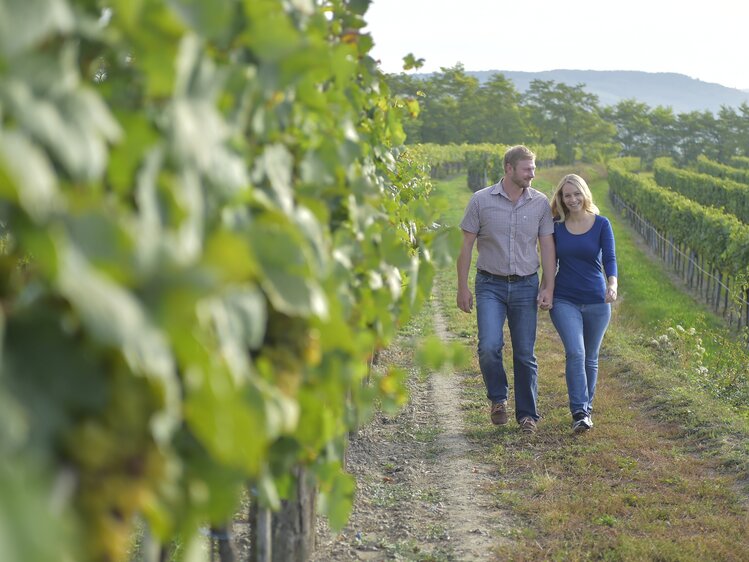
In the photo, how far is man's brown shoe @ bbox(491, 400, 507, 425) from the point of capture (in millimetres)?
6914

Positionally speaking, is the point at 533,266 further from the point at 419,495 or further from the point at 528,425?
the point at 419,495

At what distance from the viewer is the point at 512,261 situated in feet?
21.4

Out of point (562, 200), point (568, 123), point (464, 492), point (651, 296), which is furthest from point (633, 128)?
point (464, 492)

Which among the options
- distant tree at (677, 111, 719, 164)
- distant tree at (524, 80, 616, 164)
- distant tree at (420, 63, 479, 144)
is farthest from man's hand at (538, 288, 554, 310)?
distant tree at (677, 111, 719, 164)

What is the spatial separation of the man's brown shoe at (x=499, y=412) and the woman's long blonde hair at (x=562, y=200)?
1.50 meters

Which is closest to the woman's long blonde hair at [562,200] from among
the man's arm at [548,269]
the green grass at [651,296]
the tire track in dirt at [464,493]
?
the man's arm at [548,269]

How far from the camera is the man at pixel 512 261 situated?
654cm

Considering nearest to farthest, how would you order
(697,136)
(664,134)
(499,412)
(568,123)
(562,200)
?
(562,200) < (499,412) < (697,136) < (568,123) < (664,134)

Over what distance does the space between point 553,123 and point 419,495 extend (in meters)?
94.6

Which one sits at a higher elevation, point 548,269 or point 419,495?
point 548,269

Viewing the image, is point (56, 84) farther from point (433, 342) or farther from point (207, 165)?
point (433, 342)

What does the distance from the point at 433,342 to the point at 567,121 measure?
324 ft

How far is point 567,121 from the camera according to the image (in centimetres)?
9688

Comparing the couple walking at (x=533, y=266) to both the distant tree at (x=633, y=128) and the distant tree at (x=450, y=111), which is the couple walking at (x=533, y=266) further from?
the distant tree at (x=633, y=128)
